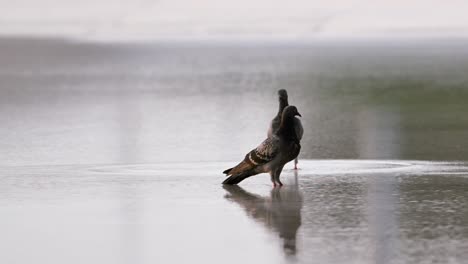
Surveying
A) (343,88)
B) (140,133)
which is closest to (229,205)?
(140,133)

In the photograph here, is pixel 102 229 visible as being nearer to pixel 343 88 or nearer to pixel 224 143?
pixel 224 143

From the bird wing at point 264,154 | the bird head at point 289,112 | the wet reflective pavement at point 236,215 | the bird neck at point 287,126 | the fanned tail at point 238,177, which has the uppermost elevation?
the bird head at point 289,112

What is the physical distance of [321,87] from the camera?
48031 mm

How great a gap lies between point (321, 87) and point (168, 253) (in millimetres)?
36162

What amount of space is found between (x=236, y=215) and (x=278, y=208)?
2.06 ft

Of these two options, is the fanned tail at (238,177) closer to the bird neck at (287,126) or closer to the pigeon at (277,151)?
the pigeon at (277,151)

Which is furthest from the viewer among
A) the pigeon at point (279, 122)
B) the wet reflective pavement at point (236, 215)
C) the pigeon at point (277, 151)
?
the pigeon at point (279, 122)

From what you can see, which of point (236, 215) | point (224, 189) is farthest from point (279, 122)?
point (236, 215)

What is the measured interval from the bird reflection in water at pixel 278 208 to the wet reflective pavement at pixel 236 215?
0.01 m

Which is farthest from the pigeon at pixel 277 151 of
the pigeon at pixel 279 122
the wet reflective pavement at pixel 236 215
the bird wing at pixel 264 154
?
the pigeon at pixel 279 122

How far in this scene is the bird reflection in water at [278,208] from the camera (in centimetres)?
1308

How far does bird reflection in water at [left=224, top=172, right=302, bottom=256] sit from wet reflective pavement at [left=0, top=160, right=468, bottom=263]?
12mm

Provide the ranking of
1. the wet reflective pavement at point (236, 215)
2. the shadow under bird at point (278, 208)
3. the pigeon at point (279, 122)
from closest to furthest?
1. the wet reflective pavement at point (236, 215)
2. the shadow under bird at point (278, 208)
3. the pigeon at point (279, 122)

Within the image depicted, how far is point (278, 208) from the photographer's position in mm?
14703
